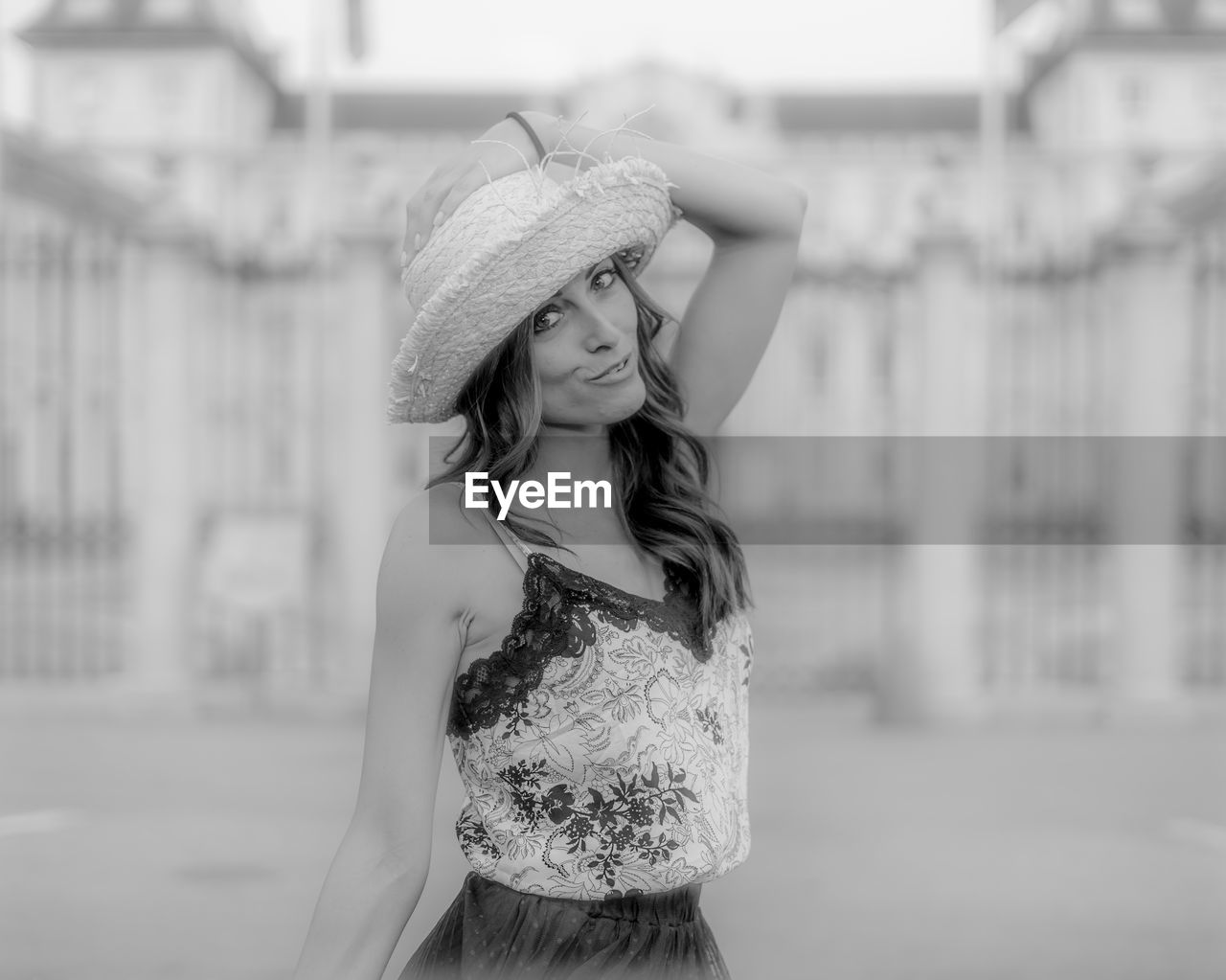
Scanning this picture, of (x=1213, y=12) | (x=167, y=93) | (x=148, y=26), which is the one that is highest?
(x=148, y=26)

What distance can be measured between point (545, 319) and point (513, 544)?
8.0 inches

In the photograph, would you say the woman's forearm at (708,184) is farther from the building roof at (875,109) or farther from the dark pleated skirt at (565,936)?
the building roof at (875,109)

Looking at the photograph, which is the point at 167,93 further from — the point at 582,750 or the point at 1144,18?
the point at 582,750

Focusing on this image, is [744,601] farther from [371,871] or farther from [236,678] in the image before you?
[236,678]

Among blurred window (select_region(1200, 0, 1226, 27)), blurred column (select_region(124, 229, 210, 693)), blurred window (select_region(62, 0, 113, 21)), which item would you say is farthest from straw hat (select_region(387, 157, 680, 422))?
blurred window (select_region(62, 0, 113, 21))

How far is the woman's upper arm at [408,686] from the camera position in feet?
3.69

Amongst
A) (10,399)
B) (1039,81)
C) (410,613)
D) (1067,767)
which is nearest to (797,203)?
(410,613)

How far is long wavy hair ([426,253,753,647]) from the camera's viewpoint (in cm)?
121

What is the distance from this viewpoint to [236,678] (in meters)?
7.38

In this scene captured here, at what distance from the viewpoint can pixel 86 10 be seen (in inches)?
835

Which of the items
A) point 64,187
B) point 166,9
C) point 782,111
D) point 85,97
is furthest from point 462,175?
point 782,111

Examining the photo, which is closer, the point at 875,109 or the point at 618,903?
the point at 618,903

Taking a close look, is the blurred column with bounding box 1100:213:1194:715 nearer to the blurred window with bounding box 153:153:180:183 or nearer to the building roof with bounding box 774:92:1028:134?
the blurred window with bounding box 153:153:180:183

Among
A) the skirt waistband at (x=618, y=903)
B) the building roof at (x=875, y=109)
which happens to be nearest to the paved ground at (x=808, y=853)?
the skirt waistband at (x=618, y=903)
